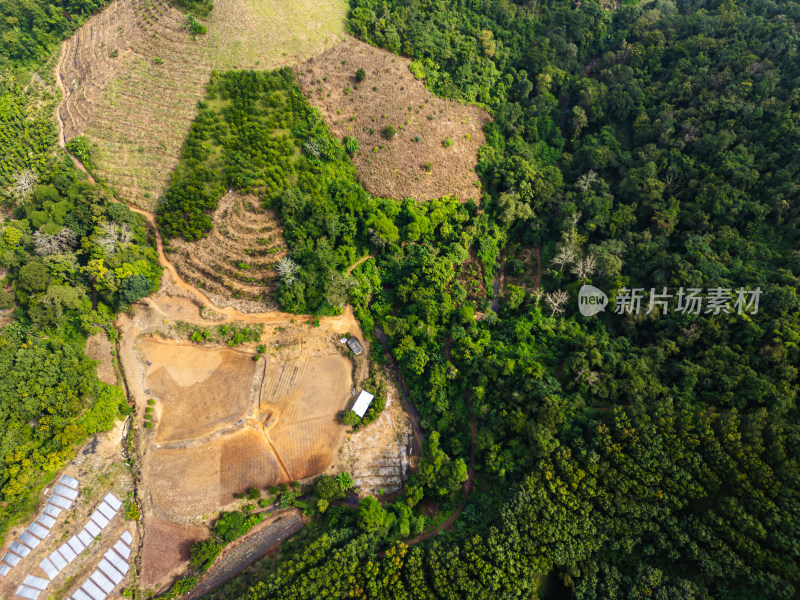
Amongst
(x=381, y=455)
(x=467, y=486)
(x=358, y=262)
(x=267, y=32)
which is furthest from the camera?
(x=267, y=32)

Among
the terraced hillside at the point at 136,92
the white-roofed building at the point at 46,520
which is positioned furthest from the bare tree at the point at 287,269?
the white-roofed building at the point at 46,520

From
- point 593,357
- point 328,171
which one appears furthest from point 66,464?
point 593,357

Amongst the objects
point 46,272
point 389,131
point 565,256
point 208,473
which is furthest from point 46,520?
point 565,256

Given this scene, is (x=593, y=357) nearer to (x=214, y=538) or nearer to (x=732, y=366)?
(x=732, y=366)
